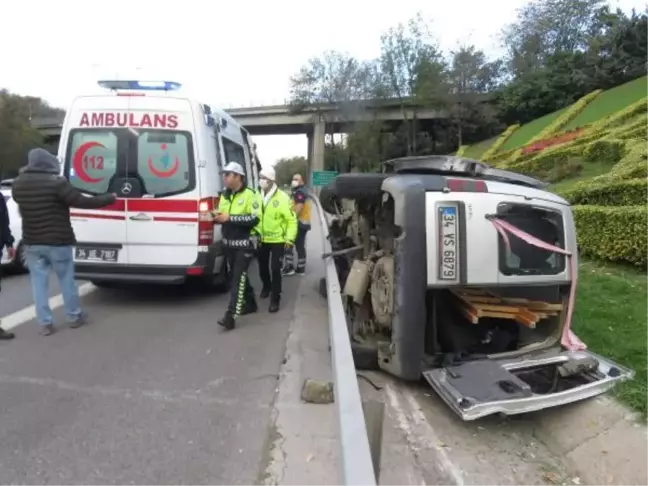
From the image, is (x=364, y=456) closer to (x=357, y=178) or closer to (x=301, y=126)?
(x=357, y=178)

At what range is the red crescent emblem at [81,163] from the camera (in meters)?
7.05

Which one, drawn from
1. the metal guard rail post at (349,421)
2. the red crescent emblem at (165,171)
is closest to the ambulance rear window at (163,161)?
the red crescent emblem at (165,171)

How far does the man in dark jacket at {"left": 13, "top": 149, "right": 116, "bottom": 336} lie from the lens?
19.1 feet

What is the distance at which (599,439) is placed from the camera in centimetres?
362

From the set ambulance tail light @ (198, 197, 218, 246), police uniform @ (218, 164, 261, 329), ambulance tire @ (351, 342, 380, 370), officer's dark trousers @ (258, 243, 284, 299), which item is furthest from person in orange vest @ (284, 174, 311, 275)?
ambulance tire @ (351, 342, 380, 370)

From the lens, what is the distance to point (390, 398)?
14.7ft

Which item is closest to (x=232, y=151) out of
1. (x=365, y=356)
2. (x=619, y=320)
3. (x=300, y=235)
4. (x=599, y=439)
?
(x=300, y=235)

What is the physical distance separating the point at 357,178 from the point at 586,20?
74.2m

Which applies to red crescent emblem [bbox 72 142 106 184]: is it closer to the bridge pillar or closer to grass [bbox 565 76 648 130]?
grass [bbox 565 76 648 130]

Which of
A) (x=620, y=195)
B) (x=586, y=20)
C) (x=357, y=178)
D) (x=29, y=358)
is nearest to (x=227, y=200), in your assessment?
(x=357, y=178)

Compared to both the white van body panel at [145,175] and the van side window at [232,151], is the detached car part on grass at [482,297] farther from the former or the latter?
the van side window at [232,151]

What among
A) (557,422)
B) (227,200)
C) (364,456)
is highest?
(227,200)

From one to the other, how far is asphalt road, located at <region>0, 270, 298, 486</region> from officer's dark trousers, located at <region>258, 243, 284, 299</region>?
0.42m

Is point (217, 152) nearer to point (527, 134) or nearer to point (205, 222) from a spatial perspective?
point (205, 222)
